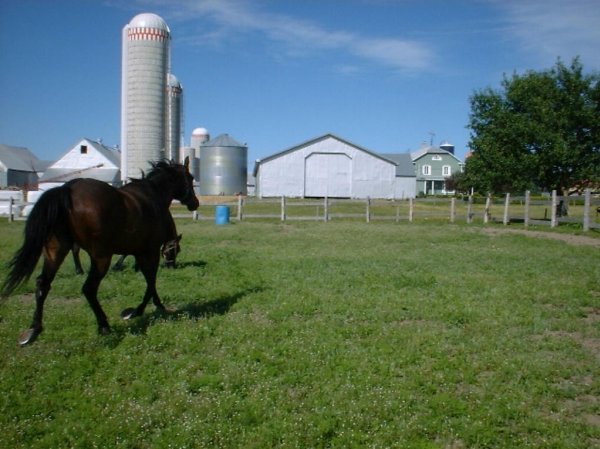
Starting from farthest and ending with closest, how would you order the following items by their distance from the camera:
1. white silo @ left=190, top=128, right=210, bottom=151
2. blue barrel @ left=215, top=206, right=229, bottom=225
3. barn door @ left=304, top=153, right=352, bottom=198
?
white silo @ left=190, top=128, right=210, bottom=151 < barn door @ left=304, top=153, right=352, bottom=198 < blue barrel @ left=215, top=206, right=229, bottom=225

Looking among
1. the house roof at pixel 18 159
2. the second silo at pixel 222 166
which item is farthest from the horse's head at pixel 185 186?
the house roof at pixel 18 159

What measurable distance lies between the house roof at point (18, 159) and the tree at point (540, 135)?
213 feet

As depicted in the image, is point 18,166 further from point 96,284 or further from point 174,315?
point 96,284

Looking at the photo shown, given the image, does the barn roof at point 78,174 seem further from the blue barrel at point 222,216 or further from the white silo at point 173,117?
the blue barrel at point 222,216

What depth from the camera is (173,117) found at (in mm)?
53469

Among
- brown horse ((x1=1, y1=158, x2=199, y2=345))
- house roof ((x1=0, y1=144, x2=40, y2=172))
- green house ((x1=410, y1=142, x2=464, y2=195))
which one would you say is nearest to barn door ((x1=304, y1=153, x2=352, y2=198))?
green house ((x1=410, y1=142, x2=464, y2=195))

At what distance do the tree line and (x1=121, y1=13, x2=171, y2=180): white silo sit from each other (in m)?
29.7

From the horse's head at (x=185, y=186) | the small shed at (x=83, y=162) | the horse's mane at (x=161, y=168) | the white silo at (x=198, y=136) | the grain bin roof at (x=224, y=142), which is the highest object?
the white silo at (x=198, y=136)

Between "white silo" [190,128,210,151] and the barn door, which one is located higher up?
"white silo" [190,128,210,151]

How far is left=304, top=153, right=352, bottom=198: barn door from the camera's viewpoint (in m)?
50.9

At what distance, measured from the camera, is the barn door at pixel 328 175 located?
50938 millimetres

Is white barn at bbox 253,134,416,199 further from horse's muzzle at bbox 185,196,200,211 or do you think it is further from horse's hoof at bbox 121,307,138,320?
horse's hoof at bbox 121,307,138,320

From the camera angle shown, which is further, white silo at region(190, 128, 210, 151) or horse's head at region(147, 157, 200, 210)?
white silo at region(190, 128, 210, 151)

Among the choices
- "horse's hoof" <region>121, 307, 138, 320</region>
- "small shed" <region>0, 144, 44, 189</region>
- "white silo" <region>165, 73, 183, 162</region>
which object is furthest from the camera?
"small shed" <region>0, 144, 44, 189</region>
